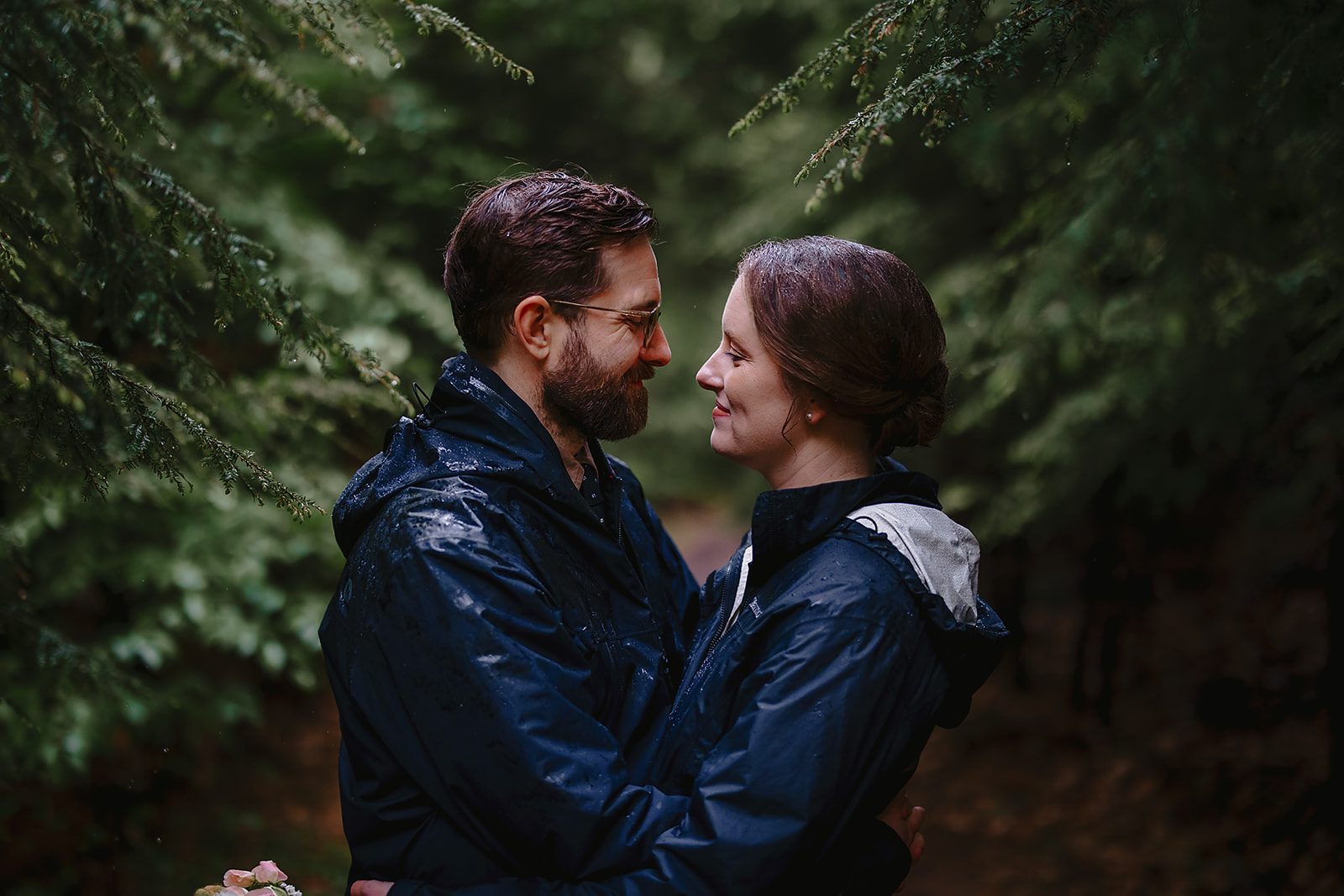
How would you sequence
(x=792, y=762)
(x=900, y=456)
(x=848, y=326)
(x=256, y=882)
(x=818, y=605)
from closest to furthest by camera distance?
(x=792, y=762) → (x=818, y=605) → (x=848, y=326) → (x=256, y=882) → (x=900, y=456)

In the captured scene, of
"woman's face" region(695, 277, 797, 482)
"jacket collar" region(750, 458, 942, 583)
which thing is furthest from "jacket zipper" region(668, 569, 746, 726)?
"woman's face" region(695, 277, 797, 482)

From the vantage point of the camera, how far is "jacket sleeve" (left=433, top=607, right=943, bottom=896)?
1686mm

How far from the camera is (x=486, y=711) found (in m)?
1.74

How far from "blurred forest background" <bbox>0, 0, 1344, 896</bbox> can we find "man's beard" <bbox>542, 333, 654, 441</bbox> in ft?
2.17

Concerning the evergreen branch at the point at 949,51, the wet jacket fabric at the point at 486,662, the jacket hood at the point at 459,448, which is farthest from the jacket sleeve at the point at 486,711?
the evergreen branch at the point at 949,51

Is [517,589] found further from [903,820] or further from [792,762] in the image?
[903,820]

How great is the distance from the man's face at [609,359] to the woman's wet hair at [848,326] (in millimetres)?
346

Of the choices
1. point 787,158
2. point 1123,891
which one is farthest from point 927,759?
point 787,158

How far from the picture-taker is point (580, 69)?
26.5ft

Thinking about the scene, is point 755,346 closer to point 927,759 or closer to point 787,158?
point 787,158

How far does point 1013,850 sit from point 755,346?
4.07 m

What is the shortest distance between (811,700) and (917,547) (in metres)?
0.40

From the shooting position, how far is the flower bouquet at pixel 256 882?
213 cm

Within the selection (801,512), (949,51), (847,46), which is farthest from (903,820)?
(847,46)
